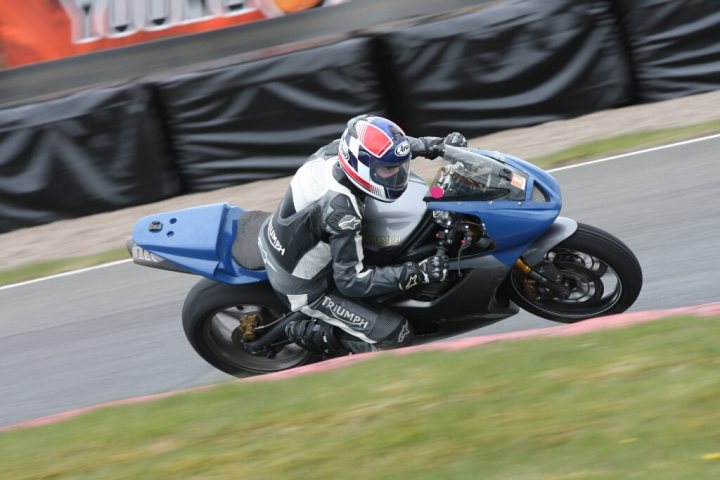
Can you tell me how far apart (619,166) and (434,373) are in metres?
4.77

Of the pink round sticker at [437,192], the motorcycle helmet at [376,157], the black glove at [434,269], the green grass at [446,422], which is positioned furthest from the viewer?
the pink round sticker at [437,192]

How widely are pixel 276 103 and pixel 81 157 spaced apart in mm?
2054

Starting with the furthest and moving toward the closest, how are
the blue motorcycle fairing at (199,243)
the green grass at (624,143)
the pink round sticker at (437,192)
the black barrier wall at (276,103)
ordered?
the black barrier wall at (276,103)
the green grass at (624,143)
the blue motorcycle fairing at (199,243)
the pink round sticker at (437,192)

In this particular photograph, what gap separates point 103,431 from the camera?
15.9 ft

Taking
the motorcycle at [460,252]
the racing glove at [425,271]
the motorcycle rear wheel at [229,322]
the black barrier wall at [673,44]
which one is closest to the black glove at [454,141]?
the motorcycle at [460,252]

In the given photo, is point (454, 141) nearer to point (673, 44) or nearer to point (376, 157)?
point (376, 157)

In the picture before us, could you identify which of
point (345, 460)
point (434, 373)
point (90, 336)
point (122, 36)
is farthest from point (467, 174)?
point (122, 36)

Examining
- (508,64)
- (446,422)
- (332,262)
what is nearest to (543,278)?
(332,262)

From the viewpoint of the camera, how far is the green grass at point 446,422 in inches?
144

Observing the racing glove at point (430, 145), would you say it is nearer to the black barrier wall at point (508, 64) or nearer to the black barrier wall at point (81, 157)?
the black barrier wall at point (508, 64)

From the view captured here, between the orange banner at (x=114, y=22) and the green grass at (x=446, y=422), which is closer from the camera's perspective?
the green grass at (x=446, y=422)

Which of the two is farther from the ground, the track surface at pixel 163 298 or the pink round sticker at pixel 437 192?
the pink round sticker at pixel 437 192

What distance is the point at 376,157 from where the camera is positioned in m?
5.04

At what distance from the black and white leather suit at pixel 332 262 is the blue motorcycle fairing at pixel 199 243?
20cm
